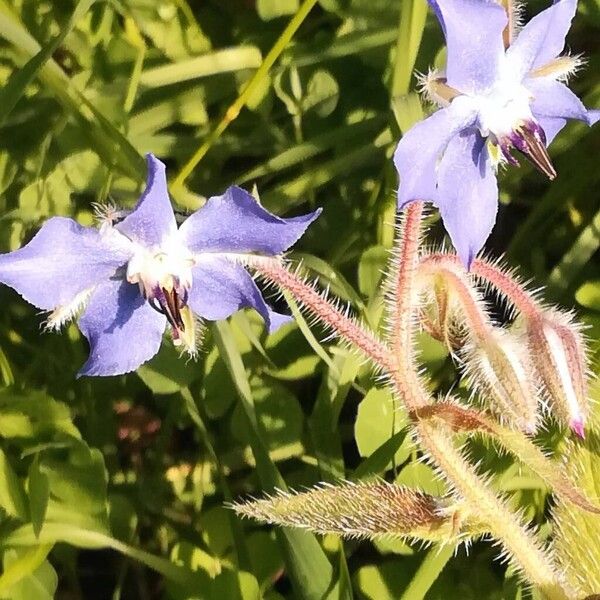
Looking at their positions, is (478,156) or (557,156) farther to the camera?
(557,156)

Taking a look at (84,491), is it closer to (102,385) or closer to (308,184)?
(102,385)

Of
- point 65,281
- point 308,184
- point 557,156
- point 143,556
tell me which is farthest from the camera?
point 557,156

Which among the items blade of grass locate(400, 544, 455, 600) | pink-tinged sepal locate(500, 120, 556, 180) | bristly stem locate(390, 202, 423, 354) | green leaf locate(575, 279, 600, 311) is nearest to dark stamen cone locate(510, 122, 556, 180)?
pink-tinged sepal locate(500, 120, 556, 180)

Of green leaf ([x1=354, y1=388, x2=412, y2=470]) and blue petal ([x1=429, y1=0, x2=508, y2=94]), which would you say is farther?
green leaf ([x1=354, y1=388, x2=412, y2=470])

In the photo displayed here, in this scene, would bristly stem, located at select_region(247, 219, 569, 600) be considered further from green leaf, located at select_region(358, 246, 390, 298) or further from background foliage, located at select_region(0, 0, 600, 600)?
green leaf, located at select_region(358, 246, 390, 298)

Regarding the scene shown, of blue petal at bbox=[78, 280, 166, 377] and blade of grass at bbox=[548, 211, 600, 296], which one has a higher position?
blue petal at bbox=[78, 280, 166, 377]

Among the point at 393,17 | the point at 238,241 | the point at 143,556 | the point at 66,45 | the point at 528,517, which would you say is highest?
the point at 66,45

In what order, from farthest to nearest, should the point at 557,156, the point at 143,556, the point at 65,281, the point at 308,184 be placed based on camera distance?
the point at 557,156 < the point at 308,184 < the point at 143,556 < the point at 65,281

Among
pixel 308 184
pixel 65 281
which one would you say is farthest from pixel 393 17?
pixel 65 281
